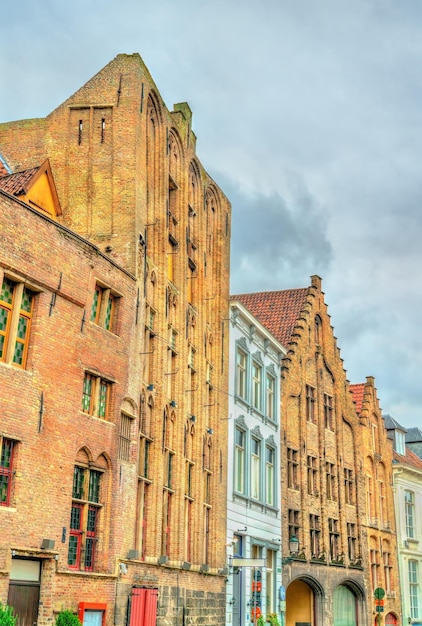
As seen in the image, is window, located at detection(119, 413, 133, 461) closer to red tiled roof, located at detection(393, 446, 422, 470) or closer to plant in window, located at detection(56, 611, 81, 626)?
plant in window, located at detection(56, 611, 81, 626)

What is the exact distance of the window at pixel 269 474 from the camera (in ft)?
112

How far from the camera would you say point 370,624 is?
133ft

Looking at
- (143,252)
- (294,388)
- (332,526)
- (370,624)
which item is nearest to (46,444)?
(143,252)

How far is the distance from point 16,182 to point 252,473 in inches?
640

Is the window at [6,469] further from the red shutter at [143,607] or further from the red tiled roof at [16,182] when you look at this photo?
the red tiled roof at [16,182]

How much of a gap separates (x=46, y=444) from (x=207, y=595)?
427 inches

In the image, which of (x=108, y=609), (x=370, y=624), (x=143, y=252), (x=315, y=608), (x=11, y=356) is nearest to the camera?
(x=11, y=356)

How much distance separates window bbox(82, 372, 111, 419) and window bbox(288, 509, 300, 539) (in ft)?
56.3

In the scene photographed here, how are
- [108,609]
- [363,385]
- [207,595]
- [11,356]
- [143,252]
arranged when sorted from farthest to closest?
[363,385] → [207,595] → [143,252] → [108,609] → [11,356]

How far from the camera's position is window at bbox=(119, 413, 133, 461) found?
70.2 feet

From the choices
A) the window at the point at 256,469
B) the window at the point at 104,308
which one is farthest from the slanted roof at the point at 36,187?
the window at the point at 256,469

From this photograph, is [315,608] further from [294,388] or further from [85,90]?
[85,90]

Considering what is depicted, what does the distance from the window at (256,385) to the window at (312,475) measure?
18.6ft

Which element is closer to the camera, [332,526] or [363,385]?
[332,526]
